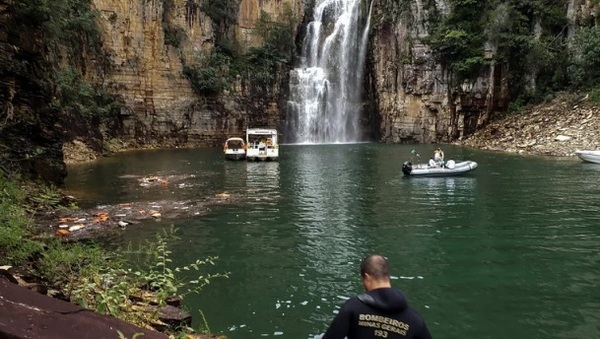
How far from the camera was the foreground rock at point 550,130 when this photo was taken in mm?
32188

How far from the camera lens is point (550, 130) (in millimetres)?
35312

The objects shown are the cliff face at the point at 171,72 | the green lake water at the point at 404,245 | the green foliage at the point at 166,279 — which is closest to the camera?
the green foliage at the point at 166,279

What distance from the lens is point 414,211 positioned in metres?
15.6

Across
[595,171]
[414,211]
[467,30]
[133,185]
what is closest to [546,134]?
[595,171]

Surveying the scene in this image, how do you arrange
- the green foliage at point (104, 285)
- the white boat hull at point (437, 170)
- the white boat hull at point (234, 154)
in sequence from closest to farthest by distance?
the green foliage at point (104, 285) < the white boat hull at point (437, 170) < the white boat hull at point (234, 154)

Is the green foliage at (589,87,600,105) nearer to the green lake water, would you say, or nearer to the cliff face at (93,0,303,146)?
the green lake water

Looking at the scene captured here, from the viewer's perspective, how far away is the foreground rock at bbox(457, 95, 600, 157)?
3219 cm

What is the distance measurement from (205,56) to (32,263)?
46975 millimetres

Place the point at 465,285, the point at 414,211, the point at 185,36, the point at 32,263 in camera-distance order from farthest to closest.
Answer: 1. the point at 185,36
2. the point at 414,211
3. the point at 465,285
4. the point at 32,263

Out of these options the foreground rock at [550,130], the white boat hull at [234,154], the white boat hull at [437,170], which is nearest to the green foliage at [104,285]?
the white boat hull at [437,170]

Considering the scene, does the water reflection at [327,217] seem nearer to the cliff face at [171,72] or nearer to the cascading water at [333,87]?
the cascading water at [333,87]

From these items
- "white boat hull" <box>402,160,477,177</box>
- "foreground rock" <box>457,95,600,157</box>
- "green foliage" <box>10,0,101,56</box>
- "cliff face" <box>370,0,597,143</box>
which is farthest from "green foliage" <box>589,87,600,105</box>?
"green foliage" <box>10,0,101,56</box>

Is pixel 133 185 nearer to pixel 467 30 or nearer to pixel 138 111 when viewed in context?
pixel 138 111

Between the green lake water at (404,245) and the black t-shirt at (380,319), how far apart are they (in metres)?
3.61
